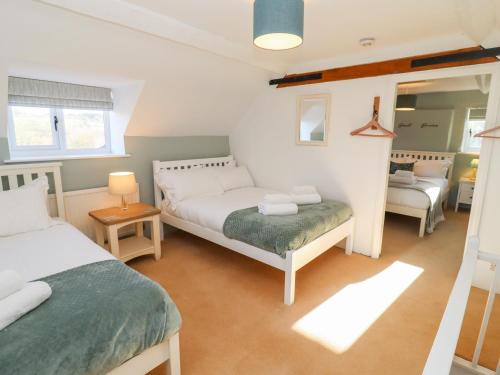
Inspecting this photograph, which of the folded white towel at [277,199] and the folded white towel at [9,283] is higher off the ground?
the folded white towel at [277,199]

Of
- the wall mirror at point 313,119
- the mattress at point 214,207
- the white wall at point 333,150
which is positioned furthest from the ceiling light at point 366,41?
the mattress at point 214,207

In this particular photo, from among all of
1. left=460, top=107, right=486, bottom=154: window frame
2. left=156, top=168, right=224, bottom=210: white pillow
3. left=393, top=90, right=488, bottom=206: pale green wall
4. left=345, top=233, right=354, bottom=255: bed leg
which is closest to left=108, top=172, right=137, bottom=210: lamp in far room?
left=156, top=168, right=224, bottom=210: white pillow

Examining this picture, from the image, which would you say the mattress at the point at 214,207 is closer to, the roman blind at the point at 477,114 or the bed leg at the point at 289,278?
the bed leg at the point at 289,278

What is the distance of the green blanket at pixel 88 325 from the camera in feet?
3.53

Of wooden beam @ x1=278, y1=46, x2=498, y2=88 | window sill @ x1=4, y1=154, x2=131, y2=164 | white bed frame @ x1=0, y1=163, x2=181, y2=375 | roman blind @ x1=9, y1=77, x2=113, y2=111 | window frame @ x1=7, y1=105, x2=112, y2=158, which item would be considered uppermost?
wooden beam @ x1=278, y1=46, x2=498, y2=88

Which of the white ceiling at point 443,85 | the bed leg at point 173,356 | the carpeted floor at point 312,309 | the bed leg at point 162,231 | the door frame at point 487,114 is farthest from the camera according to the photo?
the white ceiling at point 443,85

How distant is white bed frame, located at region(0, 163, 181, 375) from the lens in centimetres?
138

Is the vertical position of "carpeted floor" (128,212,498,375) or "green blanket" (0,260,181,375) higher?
"green blanket" (0,260,181,375)

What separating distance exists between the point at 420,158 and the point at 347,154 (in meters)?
3.20

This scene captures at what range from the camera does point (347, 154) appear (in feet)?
10.7

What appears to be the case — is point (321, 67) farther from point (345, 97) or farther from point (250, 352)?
point (250, 352)

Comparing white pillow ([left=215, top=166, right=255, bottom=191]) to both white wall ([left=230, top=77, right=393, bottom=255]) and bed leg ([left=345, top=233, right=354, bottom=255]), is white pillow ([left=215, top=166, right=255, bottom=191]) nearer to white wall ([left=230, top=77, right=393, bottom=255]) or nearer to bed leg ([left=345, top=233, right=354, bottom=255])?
white wall ([left=230, top=77, right=393, bottom=255])

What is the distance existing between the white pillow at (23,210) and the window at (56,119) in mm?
687

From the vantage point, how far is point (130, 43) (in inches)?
92.0
